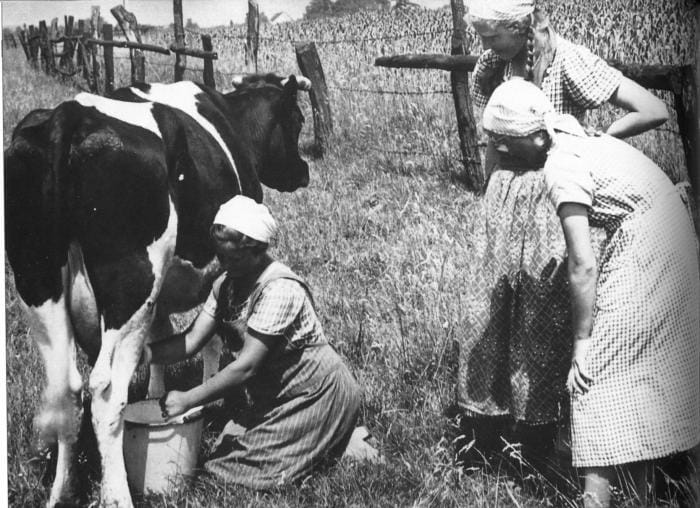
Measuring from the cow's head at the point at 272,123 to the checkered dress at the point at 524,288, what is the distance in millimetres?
1282

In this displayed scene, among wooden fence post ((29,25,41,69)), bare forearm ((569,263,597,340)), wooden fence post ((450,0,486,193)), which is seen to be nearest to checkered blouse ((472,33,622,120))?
bare forearm ((569,263,597,340))

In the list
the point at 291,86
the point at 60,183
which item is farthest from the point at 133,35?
the point at 60,183

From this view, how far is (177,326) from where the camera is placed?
3846mm

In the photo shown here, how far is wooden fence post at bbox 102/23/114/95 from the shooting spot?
3818 millimetres

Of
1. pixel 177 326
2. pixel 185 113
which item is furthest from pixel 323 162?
pixel 177 326

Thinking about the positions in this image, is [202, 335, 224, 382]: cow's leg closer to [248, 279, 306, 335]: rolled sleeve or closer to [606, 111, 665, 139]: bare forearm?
[248, 279, 306, 335]: rolled sleeve

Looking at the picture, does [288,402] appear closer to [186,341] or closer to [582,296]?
[186,341]

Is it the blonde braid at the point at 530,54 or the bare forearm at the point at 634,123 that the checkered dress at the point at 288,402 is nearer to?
the blonde braid at the point at 530,54

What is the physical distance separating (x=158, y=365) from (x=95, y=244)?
674 mm

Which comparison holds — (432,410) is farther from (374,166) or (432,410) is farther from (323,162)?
(323,162)

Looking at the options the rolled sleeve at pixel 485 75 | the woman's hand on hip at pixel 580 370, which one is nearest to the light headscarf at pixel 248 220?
the rolled sleeve at pixel 485 75

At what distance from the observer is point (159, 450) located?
3.29 metres

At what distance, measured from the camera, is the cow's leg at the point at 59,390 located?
327cm

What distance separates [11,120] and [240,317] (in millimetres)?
1240
